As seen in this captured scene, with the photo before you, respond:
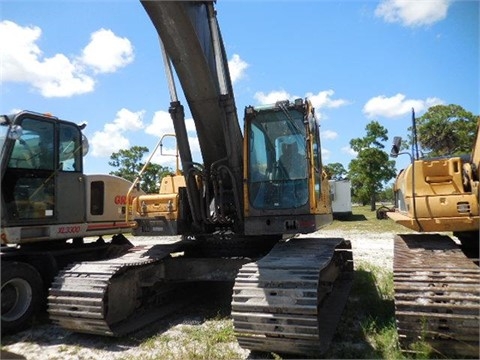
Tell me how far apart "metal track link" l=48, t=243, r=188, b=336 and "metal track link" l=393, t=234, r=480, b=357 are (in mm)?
3334

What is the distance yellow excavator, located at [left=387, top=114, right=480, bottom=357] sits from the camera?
3929mm

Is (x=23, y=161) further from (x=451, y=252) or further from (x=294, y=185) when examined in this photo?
(x=451, y=252)

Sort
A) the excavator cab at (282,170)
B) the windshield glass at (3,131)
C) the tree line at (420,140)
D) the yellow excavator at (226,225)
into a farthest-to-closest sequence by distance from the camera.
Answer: the tree line at (420,140) → the windshield glass at (3,131) → the excavator cab at (282,170) → the yellow excavator at (226,225)

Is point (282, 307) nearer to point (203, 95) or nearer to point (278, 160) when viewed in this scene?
point (278, 160)

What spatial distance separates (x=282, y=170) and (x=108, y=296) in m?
2.84

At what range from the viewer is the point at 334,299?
6.09 metres

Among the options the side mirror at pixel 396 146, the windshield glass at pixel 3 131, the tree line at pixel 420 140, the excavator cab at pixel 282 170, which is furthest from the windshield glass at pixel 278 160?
the tree line at pixel 420 140

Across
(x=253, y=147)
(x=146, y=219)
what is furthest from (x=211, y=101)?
(x=146, y=219)

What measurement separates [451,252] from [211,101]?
349cm

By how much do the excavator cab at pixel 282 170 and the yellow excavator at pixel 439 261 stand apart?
3.85 ft

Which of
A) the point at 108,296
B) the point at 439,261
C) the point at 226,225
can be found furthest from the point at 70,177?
the point at 439,261

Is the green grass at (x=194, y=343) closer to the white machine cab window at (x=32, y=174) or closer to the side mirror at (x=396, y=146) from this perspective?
the white machine cab window at (x=32, y=174)

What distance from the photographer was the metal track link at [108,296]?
5215 millimetres

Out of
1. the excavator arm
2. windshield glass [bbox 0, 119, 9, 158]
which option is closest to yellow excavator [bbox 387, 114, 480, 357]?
the excavator arm
